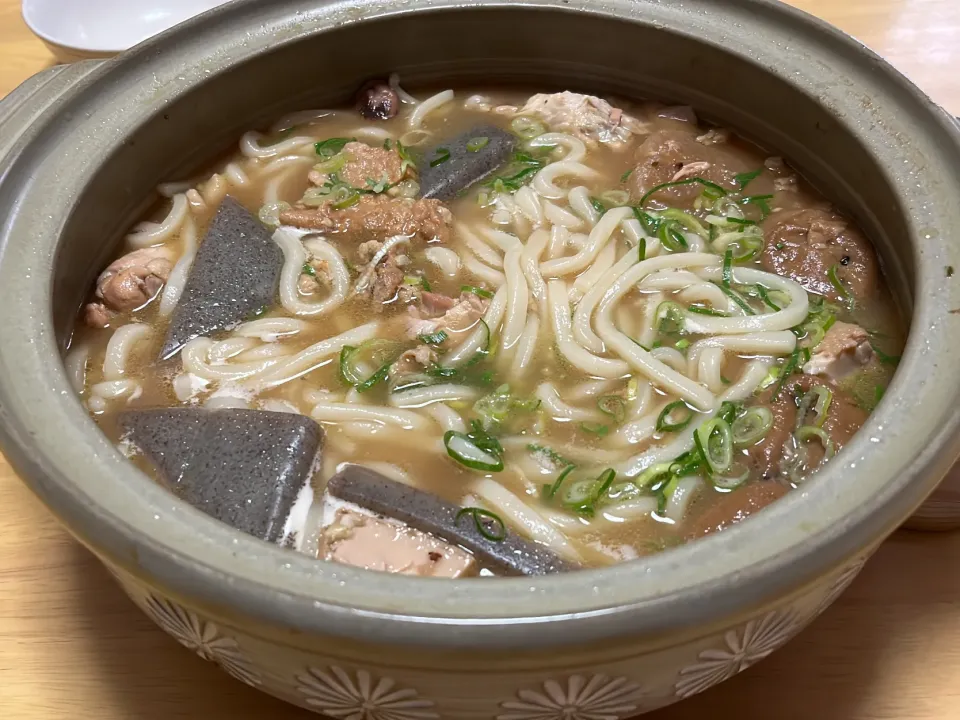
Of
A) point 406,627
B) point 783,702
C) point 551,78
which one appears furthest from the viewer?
point 551,78

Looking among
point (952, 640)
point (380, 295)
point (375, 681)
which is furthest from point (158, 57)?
point (952, 640)

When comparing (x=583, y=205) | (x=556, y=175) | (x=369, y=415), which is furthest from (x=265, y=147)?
(x=369, y=415)

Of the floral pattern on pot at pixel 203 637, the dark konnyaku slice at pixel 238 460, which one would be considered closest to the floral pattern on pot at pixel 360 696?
the floral pattern on pot at pixel 203 637

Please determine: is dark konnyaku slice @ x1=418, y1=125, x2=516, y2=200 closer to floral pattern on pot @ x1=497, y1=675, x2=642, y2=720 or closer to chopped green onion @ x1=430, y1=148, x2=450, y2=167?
chopped green onion @ x1=430, y1=148, x2=450, y2=167

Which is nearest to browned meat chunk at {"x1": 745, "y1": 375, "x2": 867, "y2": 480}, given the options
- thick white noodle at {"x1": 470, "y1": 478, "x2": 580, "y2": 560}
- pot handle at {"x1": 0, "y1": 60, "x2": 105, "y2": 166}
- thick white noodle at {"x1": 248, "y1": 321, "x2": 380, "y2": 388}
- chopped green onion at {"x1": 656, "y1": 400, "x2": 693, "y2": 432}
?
chopped green onion at {"x1": 656, "y1": 400, "x2": 693, "y2": 432}

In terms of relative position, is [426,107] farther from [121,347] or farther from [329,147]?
[121,347]

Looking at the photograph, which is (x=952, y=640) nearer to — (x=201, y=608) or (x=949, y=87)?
(x=201, y=608)
